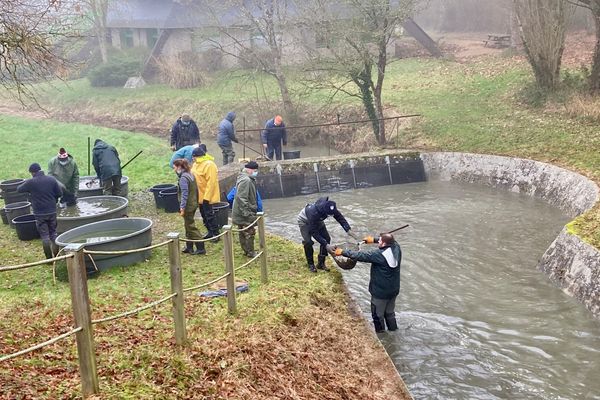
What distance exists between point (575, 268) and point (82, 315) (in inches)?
352

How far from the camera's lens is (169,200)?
1431cm

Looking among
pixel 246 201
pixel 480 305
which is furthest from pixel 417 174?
pixel 246 201

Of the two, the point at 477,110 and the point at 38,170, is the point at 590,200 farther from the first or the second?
→ the point at 38,170

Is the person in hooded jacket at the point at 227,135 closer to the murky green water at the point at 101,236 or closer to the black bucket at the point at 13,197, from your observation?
the black bucket at the point at 13,197

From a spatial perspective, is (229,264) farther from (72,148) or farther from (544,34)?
(72,148)

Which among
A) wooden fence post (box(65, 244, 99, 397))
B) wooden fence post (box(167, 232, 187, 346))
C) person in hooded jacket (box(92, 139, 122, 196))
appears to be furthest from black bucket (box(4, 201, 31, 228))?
wooden fence post (box(65, 244, 99, 397))

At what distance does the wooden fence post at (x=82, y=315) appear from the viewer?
14.5ft

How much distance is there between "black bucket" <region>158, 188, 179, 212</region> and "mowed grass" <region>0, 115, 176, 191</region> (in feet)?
8.84

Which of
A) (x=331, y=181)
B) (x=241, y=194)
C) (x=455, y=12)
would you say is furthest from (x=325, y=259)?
(x=455, y=12)

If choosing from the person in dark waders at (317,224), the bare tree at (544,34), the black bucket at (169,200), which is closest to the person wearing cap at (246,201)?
the person in dark waders at (317,224)

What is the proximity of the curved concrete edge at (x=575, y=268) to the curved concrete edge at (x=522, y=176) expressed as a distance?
2745mm

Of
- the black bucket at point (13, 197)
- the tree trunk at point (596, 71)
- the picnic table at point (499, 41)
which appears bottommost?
the black bucket at point (13, 197)

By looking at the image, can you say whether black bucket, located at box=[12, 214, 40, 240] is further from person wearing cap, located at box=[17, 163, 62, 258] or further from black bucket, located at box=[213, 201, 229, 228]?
black bucket, located at box=[213, 201, 229, 228]

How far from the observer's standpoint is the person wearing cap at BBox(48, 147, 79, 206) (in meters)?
12.5
